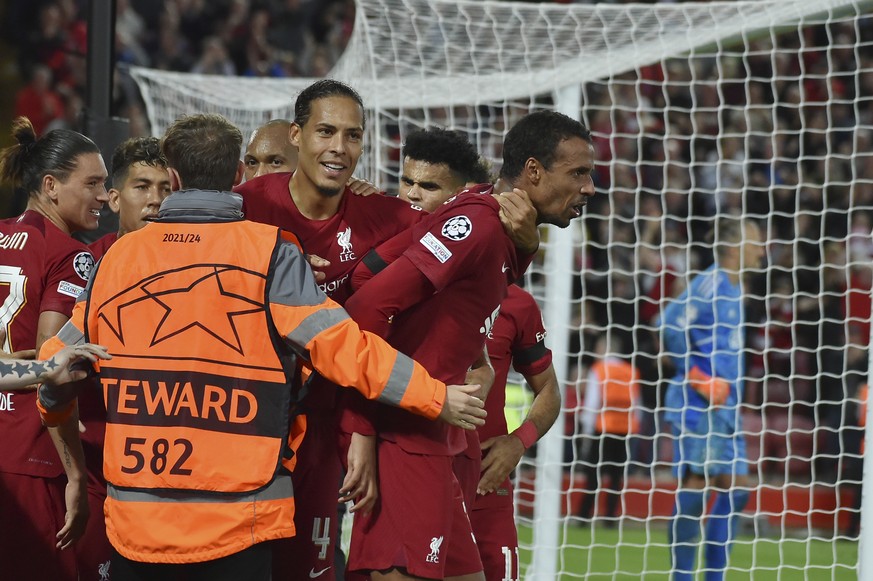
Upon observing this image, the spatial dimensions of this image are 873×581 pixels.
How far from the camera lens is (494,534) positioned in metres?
4.57

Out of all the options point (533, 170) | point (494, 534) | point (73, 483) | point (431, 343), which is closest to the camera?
point (431, 343)

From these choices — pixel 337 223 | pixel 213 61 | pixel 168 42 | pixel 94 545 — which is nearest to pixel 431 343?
pixel 337 223

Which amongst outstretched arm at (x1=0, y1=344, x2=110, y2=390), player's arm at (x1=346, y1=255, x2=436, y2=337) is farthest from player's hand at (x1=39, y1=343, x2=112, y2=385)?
player's arm at (x1=346, y1=255, x2=436, y2=337)

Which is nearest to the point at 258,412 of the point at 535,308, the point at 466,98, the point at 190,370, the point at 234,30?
the point at 190,370

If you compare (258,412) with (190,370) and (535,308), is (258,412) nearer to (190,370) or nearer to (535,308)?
(190,370)

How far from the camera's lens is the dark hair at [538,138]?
3.65 metres

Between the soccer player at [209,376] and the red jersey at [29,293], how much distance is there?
2.49 feet

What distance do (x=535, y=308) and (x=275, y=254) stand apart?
192cm

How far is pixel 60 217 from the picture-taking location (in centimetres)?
400

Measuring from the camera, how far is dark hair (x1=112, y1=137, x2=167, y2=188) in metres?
4.43

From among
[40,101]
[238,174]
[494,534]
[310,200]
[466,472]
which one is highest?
[40,101]

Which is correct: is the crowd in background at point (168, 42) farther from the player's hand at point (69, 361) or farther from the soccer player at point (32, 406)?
the player's hand at point (69, 361)

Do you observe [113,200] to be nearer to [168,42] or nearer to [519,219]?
[519,219]

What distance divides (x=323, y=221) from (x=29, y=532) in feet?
4.93
